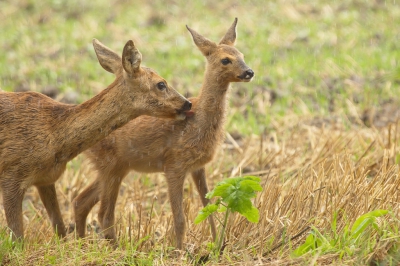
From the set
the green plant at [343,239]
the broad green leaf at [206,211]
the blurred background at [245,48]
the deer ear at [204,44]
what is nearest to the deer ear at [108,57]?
the deer ear at [204,44]

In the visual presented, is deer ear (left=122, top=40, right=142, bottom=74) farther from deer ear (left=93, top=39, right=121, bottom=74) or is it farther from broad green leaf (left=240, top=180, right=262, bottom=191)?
broad green leaf (left=240, top=180, right=262, bottom=191)

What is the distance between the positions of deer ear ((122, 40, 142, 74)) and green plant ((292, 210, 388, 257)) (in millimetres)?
2183

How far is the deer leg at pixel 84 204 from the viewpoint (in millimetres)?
7812

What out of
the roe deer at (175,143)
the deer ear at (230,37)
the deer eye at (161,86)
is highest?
the deer ear at (230,37)

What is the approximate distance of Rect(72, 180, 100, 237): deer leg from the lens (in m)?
7.81

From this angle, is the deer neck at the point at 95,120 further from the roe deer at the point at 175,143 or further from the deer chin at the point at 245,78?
the deer chin at the point at 245,78

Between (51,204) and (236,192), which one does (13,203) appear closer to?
(51,204)

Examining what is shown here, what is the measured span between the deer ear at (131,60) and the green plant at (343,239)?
7.16ft

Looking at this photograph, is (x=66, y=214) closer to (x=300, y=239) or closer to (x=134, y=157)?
(x=134, y=157)

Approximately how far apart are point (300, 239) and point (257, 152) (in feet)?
12.0

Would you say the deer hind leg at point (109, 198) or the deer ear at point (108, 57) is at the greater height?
the deer ear at point (108, 57)

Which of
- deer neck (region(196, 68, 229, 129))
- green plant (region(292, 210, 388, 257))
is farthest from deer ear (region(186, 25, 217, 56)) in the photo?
green plant (region(292, 210, 388, 257))

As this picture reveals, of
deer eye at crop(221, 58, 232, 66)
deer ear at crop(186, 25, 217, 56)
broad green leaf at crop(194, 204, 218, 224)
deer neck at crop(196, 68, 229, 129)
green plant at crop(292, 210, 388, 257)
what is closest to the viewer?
green plant at crop(292, 210, 388, 257)

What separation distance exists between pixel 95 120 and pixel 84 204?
1.42 m
